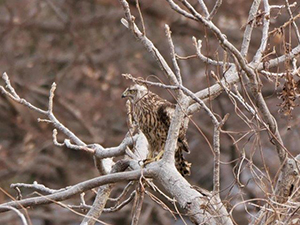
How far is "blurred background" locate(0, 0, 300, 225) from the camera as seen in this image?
11227 mm

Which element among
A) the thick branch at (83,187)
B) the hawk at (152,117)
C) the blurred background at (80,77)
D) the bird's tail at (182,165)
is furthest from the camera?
the blurred background at (80,77)

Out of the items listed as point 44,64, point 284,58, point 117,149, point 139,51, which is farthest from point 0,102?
point 284,58

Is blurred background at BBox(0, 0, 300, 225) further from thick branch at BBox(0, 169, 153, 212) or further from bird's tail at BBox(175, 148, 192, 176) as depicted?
thick branch at BBox(0, 169, 153, 212)

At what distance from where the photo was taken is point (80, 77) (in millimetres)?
12008

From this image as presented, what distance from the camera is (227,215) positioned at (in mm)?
4090

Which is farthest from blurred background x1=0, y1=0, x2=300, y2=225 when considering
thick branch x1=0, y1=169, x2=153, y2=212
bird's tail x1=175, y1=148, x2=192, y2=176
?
thick branch x1=0, y1=169, x2=153, y2=212

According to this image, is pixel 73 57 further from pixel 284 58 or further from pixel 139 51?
pixel 284 58

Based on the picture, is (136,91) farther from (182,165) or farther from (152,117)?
(182,165)

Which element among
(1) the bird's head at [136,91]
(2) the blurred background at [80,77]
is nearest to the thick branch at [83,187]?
(1) the bird's head at [136,91]

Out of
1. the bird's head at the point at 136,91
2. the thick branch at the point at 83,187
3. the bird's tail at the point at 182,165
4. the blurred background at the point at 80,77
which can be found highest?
the blurred background at the point at 80,77

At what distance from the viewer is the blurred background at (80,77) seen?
1123 cm

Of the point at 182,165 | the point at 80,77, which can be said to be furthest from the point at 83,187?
the point at 80,77

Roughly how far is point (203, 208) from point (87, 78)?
26.1 ft

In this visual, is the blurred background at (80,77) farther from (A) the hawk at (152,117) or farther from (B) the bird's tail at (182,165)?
(B) the bird's tail at (182,165)
